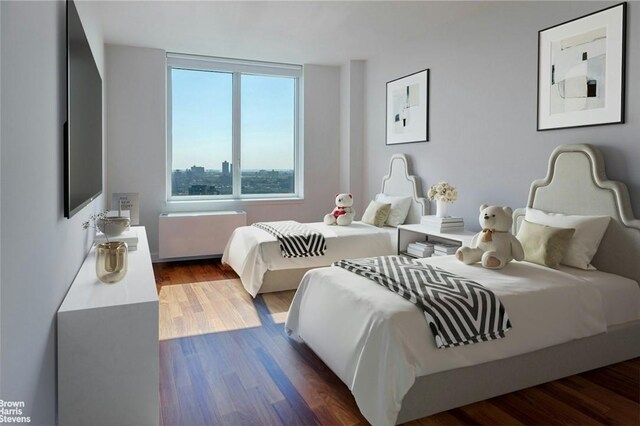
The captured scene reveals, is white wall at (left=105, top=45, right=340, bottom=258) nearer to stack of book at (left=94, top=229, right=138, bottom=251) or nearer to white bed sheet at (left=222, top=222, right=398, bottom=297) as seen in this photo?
→ white bed sheet at (left=222, top=222, right=398, bottom=297)

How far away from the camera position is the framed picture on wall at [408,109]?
4570 mm

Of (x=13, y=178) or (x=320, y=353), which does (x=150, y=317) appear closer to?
(x=13, y=178)

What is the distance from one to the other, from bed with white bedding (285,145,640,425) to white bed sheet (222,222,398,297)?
3.44ft

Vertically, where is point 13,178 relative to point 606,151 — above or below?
below

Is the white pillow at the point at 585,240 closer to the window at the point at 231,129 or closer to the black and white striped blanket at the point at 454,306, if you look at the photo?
the black and white striped blanket at the point at 454,306

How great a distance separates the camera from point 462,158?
4.09m

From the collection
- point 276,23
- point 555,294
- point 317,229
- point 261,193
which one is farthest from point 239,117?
point 555,294

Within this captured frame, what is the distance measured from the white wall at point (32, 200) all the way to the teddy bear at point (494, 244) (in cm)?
231

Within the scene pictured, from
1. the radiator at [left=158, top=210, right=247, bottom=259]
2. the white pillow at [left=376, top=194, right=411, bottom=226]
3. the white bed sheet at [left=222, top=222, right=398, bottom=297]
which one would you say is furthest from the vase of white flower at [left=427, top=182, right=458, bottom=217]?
the radiator at [left=158, top=210, right=247, bottom=259]

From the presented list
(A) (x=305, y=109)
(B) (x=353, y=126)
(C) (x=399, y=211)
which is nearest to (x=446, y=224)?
(C) (x=399, y=211)

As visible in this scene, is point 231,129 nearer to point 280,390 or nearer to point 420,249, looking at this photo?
point 420,249

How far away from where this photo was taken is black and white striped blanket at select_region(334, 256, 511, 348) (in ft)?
6.33

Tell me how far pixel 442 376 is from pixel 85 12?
9.81 ft

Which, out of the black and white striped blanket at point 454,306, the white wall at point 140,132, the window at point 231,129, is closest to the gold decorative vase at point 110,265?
the black and white striped blanket at point 454,306
